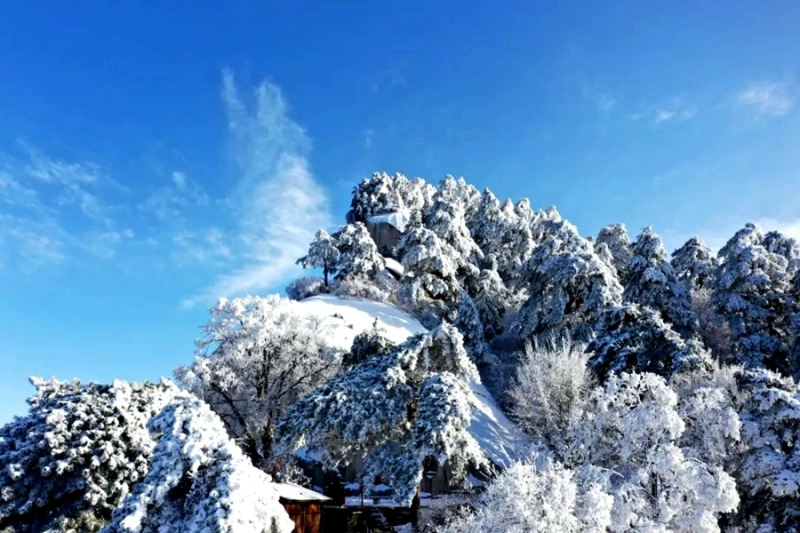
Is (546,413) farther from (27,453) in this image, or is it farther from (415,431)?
(27,453)

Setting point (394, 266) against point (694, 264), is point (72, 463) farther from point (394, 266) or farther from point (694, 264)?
point (394, 266)

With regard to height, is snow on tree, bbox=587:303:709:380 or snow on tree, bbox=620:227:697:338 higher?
snow on tree, bbox=620:227:697:338

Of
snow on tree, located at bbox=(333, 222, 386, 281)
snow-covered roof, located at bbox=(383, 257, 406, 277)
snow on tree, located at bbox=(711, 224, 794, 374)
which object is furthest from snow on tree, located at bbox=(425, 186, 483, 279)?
snow on tree, located at bbox=(711, 224, 794, 374)

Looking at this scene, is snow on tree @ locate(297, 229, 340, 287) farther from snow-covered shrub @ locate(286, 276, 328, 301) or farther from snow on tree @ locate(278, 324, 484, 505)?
snow on tree @ locate(278, 324, 484, 505)

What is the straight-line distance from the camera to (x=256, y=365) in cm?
2627

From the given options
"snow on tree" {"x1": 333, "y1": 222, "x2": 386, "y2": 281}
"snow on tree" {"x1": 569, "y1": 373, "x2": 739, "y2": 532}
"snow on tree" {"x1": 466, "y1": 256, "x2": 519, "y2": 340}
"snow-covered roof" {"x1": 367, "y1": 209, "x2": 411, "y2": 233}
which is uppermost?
"snow-covered roof" {"x1": 367, "y1": 209, "x2": 411, "y2": 233}

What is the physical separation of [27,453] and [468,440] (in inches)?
538

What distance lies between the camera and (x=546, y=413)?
26.8 meters

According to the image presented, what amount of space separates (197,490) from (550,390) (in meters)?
20.5

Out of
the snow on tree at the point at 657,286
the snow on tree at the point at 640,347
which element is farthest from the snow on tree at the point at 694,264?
the snow on tree at the point at 640,347

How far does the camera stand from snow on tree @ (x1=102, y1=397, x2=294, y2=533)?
1109 cm

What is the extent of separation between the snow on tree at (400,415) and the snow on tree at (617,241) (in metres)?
34.9

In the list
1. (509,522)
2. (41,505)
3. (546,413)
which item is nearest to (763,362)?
(546,413)

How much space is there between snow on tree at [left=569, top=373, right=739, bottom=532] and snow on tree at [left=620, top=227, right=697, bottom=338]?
21200 millimetres
